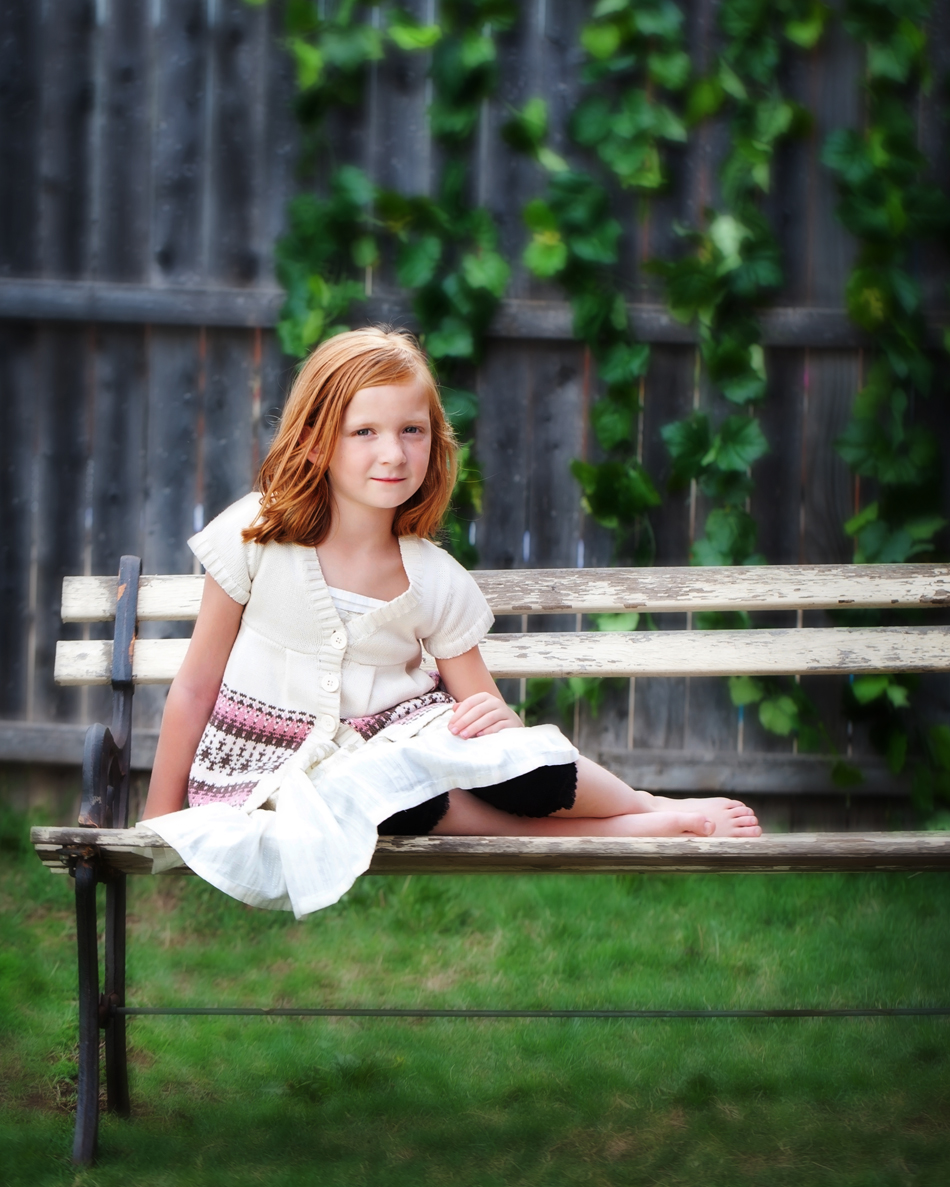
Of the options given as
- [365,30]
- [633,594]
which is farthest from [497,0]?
[633,594]

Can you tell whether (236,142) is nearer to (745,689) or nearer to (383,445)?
(383,445)

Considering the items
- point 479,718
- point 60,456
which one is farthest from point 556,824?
point 60,456

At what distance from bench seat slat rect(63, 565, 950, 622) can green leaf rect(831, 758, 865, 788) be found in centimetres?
87

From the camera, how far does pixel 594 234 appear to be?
10.6ft

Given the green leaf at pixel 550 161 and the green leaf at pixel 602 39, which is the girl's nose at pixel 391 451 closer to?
the green leaf at pixel 550 161

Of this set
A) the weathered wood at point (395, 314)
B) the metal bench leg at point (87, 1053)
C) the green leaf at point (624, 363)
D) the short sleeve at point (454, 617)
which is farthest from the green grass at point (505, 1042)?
the weathered wood at point (395, 314)

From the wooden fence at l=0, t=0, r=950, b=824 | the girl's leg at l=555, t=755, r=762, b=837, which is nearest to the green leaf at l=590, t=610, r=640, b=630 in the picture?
the wooden fence at l=0, t=0, r=950, b=824

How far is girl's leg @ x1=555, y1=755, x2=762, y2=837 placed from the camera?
1.98 metres

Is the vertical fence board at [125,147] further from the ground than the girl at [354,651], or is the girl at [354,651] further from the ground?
the vertical fence board at [125,147]

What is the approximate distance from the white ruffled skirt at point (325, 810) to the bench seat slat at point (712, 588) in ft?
2.11

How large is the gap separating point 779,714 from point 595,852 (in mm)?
1681

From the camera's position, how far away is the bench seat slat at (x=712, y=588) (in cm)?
253

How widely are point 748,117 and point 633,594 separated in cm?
144

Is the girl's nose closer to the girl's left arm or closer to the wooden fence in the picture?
the girl's left arm
